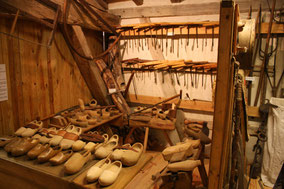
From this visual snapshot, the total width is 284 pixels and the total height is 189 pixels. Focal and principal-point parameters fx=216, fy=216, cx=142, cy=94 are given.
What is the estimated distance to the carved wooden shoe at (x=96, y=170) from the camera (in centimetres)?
185

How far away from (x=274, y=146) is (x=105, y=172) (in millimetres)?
2385

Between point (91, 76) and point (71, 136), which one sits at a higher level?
point (91, 76)

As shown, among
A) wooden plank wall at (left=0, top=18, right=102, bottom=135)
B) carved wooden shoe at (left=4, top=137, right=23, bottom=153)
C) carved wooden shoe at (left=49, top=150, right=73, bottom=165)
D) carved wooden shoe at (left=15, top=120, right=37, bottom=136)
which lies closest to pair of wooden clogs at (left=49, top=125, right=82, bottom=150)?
carved wooden shoe at (left=49, top=150, right=73, bottom=165)

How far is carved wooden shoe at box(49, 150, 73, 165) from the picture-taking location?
2.11m

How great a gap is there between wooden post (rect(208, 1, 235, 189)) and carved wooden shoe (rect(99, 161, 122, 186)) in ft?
2.74

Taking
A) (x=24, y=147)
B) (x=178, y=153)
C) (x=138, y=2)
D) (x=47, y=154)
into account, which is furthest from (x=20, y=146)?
(x=138, y=2)

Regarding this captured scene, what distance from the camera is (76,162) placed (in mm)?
2021

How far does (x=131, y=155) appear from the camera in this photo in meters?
2.14

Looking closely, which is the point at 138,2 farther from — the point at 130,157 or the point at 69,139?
the point at 130,157

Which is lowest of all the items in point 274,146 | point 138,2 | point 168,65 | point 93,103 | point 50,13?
point 274,146

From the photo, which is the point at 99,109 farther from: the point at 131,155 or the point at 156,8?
the point at 156,8

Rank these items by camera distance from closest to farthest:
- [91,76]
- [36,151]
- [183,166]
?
[183,166] < [36,151] < [91,76]

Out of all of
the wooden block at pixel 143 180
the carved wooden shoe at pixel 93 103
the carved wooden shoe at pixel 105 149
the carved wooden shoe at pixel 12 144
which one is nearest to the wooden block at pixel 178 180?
the wooden block at pixel 143 180

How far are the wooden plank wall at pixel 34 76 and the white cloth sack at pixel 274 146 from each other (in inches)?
123
